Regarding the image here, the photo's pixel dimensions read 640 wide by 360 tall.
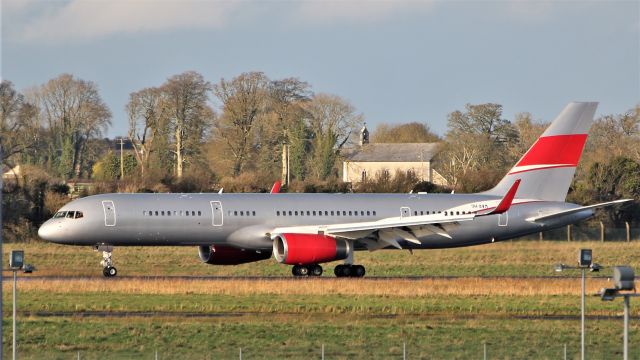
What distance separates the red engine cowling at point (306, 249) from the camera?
156 ft

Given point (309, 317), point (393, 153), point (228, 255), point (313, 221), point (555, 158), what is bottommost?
point (309, 317)

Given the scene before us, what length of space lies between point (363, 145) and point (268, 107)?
64.1 ft

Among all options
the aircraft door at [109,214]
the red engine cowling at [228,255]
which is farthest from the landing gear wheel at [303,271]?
the aircraft door at [109,214]

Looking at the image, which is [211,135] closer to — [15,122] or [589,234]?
[15,122]

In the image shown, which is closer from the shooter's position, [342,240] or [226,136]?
[342,240]

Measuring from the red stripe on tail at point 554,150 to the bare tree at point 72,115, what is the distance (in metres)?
75.2

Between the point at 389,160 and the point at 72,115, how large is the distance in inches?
1364

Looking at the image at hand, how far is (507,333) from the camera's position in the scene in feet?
107

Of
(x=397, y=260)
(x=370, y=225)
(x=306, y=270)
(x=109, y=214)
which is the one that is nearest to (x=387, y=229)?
(x=370, y=225)

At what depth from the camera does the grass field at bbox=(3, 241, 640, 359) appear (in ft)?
97.7

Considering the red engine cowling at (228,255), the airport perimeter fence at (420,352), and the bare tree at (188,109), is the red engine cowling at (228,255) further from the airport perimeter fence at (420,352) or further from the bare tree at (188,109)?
the bare tree at (188,109)

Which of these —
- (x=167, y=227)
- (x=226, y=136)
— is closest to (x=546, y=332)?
(x=167, y=227)

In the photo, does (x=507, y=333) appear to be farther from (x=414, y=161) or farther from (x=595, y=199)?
(x=414, y=161)

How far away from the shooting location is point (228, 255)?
168 ft
